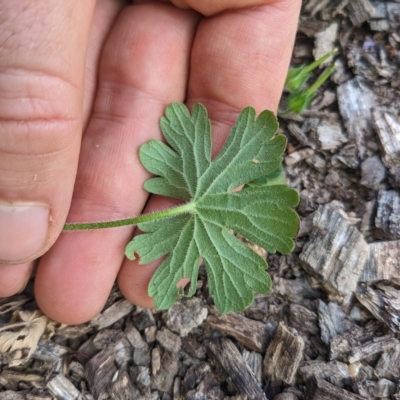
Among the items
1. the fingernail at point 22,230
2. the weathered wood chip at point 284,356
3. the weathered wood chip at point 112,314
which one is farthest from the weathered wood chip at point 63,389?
the weathered wood chip at point 284,356

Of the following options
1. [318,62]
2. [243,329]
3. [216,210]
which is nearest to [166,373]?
[243,329]

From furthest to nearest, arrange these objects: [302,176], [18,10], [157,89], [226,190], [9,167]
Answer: [302,176], [157,89], [226,190], [9,167], [18,10]

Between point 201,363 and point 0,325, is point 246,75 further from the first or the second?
point 0,325

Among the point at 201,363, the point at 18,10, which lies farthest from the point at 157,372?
the point at 18,10

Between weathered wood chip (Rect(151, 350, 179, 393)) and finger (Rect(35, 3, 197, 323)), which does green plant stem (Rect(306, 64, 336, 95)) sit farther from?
weathered wood chip (Rect(151, 350, 179, 393))

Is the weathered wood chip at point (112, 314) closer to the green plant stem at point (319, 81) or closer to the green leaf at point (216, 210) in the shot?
the green leaf at point (216, 210)

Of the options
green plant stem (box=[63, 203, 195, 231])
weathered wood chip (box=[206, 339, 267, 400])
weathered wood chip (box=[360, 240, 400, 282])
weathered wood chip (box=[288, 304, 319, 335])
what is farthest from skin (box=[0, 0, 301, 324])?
weathered wood chip (box=[360, 240, 400, 282])
